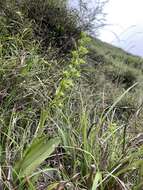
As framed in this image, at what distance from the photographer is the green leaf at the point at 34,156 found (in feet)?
9.94

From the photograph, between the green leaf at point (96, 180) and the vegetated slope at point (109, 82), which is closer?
the green leaf at point (96, 180)

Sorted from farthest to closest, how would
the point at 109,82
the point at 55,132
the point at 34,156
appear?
the point at 109,82 → the point at 55,132 → the point at 34,156

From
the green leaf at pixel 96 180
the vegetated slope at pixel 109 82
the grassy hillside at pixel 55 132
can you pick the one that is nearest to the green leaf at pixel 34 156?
the grassy hillside at pixel 55 132

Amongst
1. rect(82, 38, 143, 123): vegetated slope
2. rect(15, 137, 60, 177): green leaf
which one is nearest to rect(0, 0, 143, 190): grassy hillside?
rect(15, 137, 60, 177): green leaf

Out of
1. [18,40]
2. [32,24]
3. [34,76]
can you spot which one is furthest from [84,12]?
[34,76]

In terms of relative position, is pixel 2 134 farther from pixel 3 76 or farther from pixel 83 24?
pixel 83 24

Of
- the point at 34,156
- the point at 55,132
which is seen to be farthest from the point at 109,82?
the point at 34,156

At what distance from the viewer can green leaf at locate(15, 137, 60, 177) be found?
3029 mm

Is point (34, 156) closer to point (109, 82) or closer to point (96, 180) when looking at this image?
point (96, 180)

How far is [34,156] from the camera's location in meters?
3.08

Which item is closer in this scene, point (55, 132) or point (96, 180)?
point (96, 180)

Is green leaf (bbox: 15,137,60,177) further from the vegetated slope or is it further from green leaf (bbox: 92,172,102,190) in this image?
the vegetated slope

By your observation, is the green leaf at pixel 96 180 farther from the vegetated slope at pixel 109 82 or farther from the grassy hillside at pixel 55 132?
the vegetated slope at pixel 109 82

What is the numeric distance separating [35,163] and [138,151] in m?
0.71
